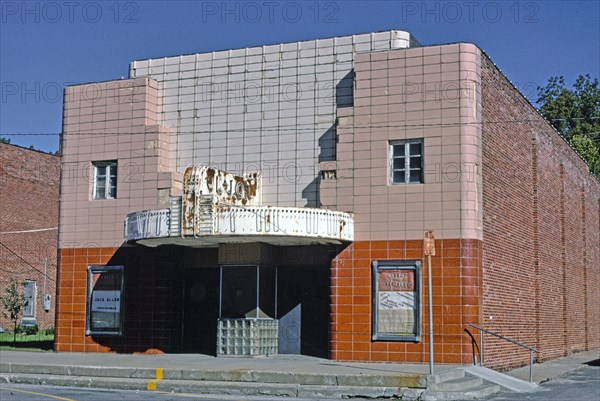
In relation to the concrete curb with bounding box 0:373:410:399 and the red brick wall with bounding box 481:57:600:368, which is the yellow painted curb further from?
A: the red brick wall with bounding box 481:57:600:368

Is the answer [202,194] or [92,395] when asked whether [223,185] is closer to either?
[202,194]

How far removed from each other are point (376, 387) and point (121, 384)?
18.6 ft

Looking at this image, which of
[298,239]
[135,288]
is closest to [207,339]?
[135,288]

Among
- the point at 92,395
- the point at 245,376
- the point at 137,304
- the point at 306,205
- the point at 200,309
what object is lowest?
the point at 92,395

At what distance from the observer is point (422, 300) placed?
23172mm

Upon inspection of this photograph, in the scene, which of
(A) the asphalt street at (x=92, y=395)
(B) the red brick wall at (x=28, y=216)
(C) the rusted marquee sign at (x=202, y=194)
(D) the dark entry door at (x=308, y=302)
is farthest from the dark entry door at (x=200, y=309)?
(B) the red brick wall at (x=28, y=216)

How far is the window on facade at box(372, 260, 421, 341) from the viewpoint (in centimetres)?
2325

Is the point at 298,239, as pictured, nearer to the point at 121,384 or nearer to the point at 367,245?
the point at 367,245

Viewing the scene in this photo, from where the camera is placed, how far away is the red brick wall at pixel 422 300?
22703 millimetres

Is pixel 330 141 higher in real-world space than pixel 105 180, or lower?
higher

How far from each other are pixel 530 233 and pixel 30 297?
28.7 metres

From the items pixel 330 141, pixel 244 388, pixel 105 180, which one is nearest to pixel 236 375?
pixel 244 388

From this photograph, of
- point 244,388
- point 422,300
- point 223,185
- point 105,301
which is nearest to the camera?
point 244,388

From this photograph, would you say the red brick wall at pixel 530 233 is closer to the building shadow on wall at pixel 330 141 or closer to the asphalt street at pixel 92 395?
the building shadow on wall at pixel 330 141
